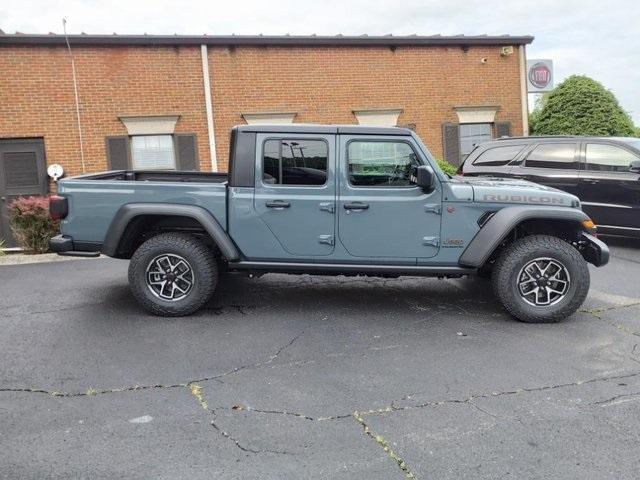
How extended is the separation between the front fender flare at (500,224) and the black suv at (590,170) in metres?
3.79

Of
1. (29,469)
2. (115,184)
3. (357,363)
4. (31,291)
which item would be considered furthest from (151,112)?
(29,469)

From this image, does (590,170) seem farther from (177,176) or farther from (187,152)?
(187,152)

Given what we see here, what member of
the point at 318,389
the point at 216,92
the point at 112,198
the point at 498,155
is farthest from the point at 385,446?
the point at 216,92

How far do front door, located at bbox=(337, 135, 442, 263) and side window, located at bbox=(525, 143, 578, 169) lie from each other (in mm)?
4706

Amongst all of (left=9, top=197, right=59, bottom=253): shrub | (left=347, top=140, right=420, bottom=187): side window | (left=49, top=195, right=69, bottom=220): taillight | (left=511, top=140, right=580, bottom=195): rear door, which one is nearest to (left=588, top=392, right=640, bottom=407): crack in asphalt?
(left=347, top=140, right=420, bottom=187): side window

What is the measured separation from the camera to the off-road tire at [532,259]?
5.19 m

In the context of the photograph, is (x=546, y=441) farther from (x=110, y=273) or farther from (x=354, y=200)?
(x=110, y=273)

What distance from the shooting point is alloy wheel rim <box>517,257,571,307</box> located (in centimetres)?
525

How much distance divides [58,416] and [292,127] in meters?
3.10

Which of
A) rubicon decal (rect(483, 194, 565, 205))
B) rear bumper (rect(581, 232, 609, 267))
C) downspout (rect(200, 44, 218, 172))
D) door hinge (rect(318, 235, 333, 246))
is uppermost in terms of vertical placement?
downspout (rect(200, 44, 218, 172))

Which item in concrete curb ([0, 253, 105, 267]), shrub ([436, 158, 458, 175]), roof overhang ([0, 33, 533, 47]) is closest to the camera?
concrete curb ([0, 253, 105, 267])

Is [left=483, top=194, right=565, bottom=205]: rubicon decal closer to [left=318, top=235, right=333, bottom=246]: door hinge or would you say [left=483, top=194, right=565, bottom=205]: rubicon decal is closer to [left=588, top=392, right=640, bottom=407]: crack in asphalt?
[left=318, top=235, right=333, bottom=246]: door hinge

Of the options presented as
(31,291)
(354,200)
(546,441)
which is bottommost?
(546,441)

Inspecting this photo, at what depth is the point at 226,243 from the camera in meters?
5.24
